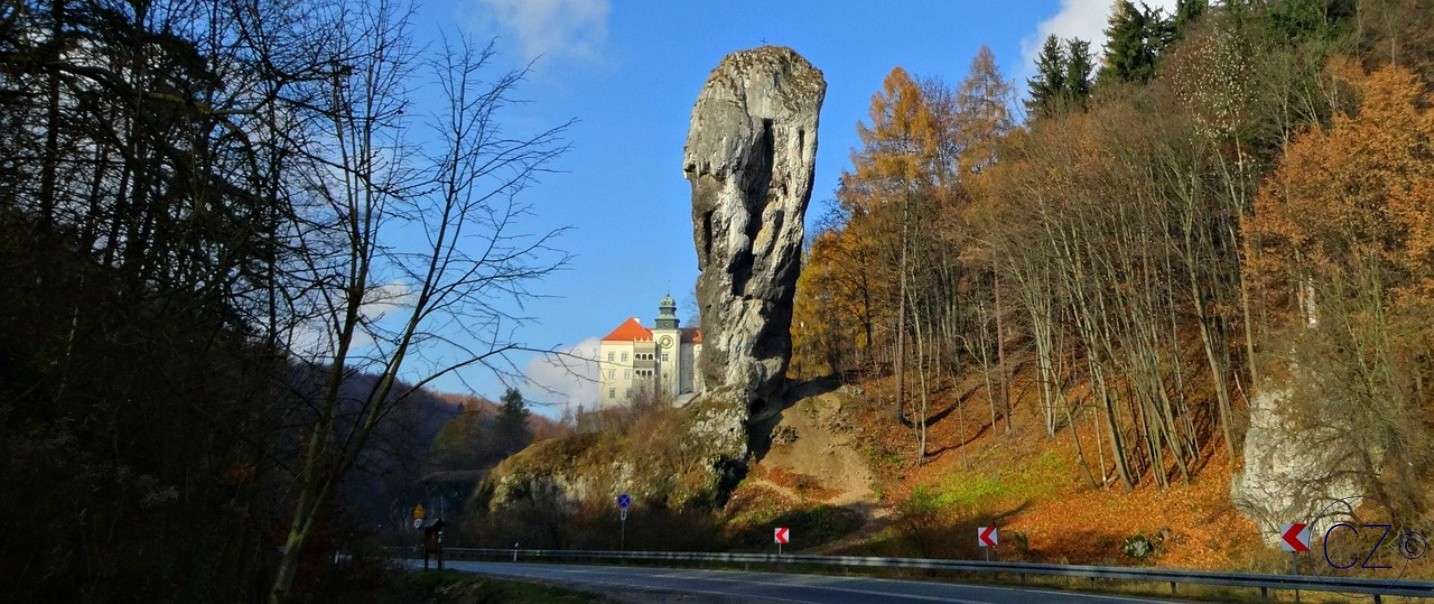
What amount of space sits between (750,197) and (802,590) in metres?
24.2

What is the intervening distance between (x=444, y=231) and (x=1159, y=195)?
25.2 meters

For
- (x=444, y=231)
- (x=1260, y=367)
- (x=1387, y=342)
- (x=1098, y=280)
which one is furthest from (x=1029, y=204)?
(x=444, y=231)

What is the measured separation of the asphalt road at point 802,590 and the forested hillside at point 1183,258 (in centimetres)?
699

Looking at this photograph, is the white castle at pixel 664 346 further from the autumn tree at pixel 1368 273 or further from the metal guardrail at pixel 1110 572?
the autumn tree at pixel 1368 273

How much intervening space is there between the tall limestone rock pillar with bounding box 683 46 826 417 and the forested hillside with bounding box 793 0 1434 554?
364 centimetres

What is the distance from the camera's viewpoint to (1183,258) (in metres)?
27.2

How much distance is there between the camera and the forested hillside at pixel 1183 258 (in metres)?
20.0

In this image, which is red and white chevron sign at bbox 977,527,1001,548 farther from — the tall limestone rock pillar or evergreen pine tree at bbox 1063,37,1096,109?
evergreen pine tree at bbox 1063,37,1096,109

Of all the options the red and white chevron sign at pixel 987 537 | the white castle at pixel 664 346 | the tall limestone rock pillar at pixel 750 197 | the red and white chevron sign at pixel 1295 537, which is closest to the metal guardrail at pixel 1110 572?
the red and white chevron sign at pixel 987 537

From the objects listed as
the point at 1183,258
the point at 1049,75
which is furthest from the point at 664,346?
the point at 1183,258

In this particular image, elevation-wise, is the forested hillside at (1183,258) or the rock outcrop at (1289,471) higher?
the forested hillside at (1183,258)

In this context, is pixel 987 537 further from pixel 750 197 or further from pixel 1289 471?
pixel 750 197

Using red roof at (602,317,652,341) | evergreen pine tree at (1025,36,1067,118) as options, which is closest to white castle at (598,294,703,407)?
red roof at (602,317,652,341)

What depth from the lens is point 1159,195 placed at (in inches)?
1081
